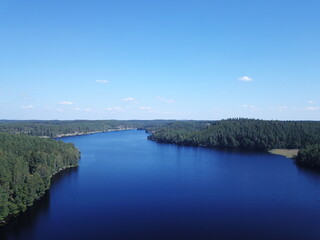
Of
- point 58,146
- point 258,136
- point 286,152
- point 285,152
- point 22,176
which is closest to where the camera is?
point 22,176

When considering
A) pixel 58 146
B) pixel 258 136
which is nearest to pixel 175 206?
pixel 58 146

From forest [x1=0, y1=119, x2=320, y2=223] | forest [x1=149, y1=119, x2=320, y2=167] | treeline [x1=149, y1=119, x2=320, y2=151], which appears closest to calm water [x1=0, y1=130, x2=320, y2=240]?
forest [x1=0, y1=119, x2=320, y2=223]

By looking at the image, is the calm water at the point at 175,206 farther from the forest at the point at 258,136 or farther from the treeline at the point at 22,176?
the forest at the point at 258,136

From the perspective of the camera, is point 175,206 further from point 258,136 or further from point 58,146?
point 258,136

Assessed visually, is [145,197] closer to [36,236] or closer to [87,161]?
[36,236]

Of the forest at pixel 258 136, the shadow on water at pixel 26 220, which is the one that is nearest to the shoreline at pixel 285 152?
the forest at pixel 258 136

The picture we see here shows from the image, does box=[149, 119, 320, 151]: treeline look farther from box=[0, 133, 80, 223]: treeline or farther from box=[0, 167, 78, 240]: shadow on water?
→ box=[0, 167, 78, 240]: shadow on water
